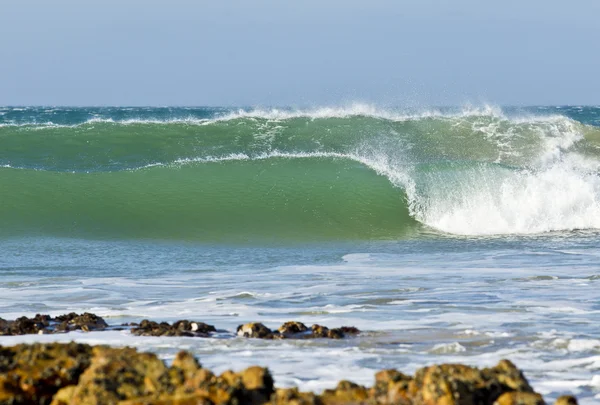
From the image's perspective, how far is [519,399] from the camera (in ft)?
12.3

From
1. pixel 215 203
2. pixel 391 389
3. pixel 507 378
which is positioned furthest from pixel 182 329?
pixel 215 203

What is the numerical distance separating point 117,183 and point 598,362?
1524cm

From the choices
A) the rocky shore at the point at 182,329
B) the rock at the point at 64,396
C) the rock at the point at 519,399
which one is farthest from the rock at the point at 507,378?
the rocky shore at the point at 182,329

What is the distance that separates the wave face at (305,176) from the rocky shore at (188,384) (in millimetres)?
11318

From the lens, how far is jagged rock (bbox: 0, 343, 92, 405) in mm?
4051

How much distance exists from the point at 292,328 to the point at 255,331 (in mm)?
282

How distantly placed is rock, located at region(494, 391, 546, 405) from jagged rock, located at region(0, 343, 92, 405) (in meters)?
1.80

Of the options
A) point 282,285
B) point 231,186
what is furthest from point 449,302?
point 231,186

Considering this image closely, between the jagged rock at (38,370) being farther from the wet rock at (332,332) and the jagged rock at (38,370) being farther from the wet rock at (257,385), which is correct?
the wet rock at (332,332)

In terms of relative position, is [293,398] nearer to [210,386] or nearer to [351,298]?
[210,386]

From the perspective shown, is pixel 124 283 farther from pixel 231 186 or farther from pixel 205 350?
pixel 231 186

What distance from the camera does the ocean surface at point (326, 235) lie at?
6559 millimetres

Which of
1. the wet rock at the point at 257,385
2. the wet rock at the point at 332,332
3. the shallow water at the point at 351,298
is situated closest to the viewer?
the wet rock at the point at 257,385

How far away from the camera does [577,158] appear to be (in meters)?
23.6
